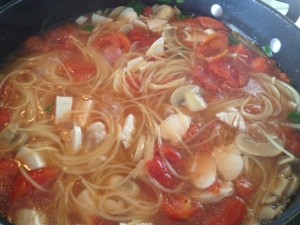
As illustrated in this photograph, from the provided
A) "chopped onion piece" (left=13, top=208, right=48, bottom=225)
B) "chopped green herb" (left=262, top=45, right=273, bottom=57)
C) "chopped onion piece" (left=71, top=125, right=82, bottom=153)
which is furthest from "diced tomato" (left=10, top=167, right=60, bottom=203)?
"chopped green herb" (left=262, top=45, right=273, bottom=57)

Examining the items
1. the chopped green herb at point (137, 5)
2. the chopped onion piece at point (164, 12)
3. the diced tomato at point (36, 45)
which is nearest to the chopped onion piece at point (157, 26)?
the chopped onion piece at point (164, 12)

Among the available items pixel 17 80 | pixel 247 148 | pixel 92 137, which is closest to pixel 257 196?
pixel 247 148

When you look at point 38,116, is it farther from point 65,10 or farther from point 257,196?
point 257,196

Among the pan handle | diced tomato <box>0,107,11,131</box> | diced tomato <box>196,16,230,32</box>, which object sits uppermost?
the pan handle

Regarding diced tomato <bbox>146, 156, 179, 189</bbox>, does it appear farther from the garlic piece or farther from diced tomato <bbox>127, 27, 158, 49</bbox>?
diced tomato <bbox>127, 27, 158, 49</bbox>

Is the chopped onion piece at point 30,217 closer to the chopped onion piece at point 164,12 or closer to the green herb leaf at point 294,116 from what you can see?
the green herb leaf at point 294,116

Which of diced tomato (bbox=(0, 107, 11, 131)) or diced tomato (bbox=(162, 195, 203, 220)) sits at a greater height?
diced tomato (bbox=(0, 107, 11, 131))
